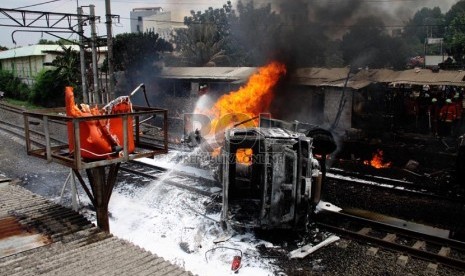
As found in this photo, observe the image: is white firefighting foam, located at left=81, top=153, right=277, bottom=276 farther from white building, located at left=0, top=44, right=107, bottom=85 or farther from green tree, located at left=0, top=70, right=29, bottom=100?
green tree, located at left=0, top=70, right=29, bottom=100

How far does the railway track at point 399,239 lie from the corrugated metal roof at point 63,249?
18.3ft

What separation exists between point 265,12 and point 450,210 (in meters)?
20.7

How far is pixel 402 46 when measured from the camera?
2586 cm

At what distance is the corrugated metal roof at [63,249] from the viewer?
168 inches

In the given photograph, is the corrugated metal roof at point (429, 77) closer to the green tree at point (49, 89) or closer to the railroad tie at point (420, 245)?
the railroad tie at point (420, 245)

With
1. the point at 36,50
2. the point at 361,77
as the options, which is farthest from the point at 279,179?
the point at 36,50

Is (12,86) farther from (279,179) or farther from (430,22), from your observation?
(430,22)

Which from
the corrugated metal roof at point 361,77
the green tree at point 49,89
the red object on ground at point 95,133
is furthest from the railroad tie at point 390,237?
the green tree at point 49,89

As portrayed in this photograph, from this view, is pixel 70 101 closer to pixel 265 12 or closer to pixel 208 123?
pixel 208 123

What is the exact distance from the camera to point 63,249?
4.75 metres

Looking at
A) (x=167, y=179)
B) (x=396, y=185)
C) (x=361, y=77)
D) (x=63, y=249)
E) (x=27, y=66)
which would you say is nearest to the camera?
(x=63, y=249)

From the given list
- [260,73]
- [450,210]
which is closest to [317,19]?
[260,73]

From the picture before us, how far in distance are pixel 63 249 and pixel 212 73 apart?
2242 centimetres

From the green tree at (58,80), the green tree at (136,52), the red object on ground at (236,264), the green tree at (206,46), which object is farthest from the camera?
the green tree at (206,46)
